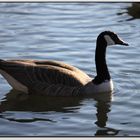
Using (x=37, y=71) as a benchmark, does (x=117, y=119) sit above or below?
below

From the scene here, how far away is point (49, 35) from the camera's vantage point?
631 inches

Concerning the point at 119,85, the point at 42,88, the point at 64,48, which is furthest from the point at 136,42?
the point at 42,88

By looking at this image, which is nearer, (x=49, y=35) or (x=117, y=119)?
(x=117, y=119)

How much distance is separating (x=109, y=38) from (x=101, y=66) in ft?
1.90

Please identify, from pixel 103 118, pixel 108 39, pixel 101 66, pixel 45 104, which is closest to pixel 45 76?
pixel 45 104

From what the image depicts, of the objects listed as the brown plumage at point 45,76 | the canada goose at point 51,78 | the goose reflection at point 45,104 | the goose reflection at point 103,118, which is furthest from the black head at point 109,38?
the goose reflection at point 103,118

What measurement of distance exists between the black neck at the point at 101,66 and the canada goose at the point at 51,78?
20 mm

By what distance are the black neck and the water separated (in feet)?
1.14

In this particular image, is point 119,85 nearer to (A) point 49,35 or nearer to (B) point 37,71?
(B) point 37,71

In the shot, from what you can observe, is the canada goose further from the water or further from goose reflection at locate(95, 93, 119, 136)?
goose reflection at locate(95, 93, 119, 136)

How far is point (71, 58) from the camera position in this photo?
14125mm

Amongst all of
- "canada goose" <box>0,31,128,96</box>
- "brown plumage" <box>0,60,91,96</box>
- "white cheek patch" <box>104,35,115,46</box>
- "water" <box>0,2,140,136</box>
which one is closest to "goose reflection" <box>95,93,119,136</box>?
"water" <box>0,2,140,136</box>

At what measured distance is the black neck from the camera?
40.9 feet

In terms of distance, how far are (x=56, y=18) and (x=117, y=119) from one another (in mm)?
7291
